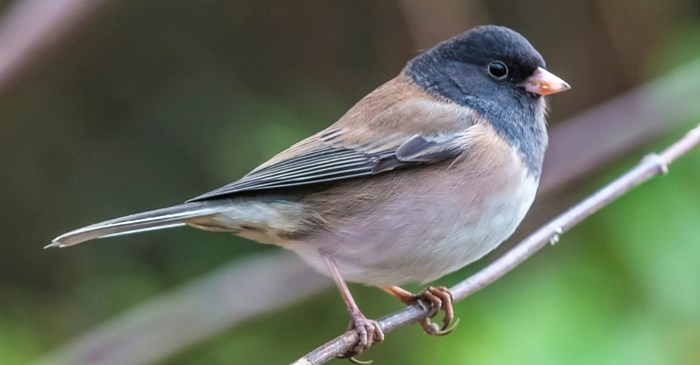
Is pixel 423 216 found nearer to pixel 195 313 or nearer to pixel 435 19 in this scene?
pixel 195 313

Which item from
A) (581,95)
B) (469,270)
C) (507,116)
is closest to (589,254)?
(469,270)

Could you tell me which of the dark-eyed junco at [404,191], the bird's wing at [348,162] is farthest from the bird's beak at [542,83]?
the bird's wing at [348,162]

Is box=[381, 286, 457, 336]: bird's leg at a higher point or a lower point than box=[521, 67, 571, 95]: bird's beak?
lower

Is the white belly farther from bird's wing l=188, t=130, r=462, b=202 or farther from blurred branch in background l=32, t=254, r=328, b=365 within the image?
blurred branch in background l=32, t=254, r=328, b=365

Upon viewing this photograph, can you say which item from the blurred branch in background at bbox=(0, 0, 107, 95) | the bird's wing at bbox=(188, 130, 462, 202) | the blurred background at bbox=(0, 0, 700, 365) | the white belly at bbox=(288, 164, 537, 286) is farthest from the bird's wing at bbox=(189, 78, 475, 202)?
the blurred background at bbox=(0, 0, 700, 365)

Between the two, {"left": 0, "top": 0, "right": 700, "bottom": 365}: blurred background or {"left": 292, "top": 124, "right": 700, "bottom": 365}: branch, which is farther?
{"left": 0, "top": 0, "right": 700, "bottom": 365}: blurred background

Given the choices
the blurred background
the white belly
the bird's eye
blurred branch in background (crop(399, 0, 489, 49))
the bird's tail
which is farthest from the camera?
blurred branch in background (crop(399, 0, 489, 49))

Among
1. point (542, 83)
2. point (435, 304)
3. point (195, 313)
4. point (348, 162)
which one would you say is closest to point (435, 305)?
point (435, 304)

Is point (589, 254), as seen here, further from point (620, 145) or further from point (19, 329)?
point (19, 329)
